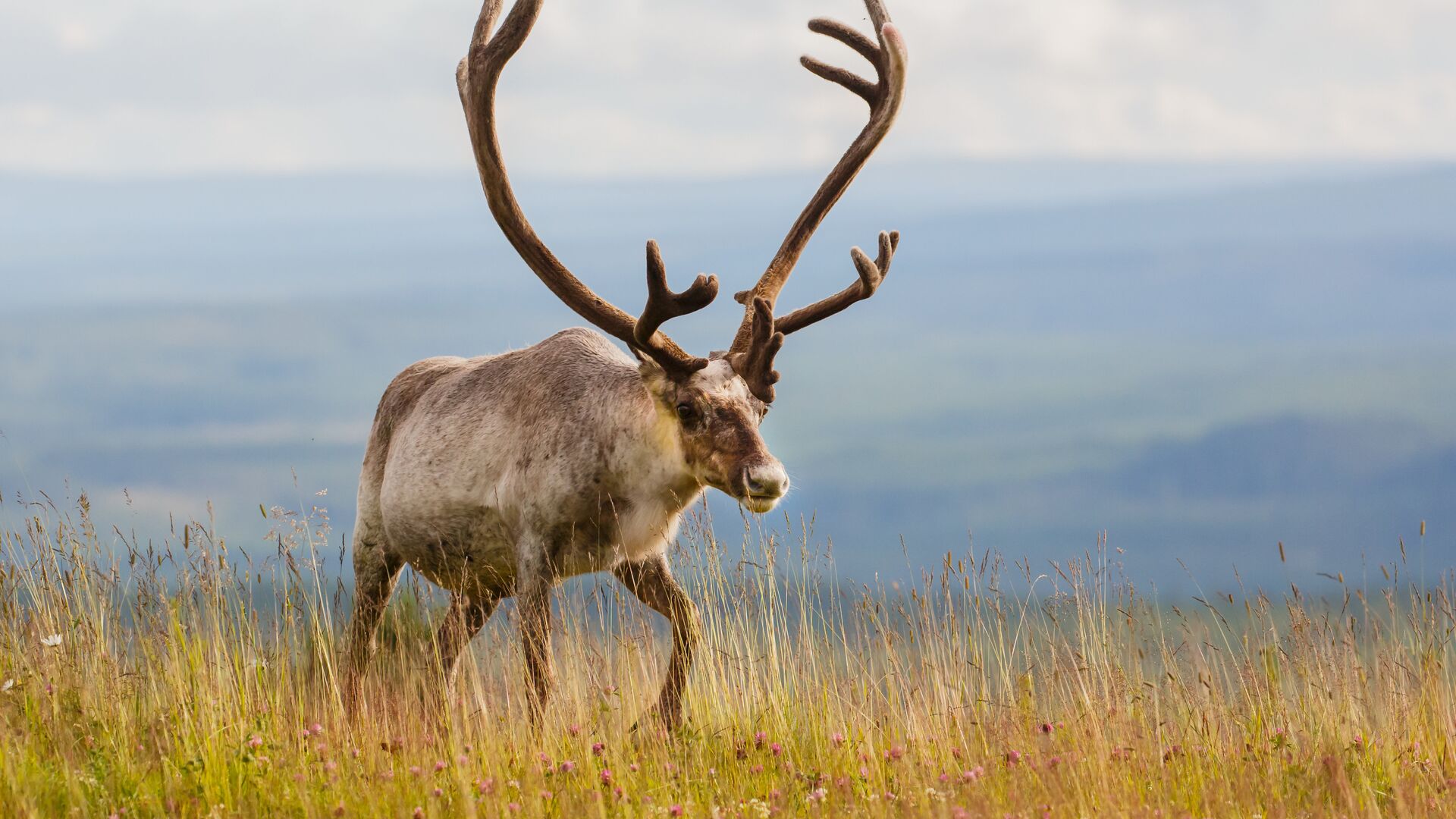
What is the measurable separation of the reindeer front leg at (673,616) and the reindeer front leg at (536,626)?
21.2 inches

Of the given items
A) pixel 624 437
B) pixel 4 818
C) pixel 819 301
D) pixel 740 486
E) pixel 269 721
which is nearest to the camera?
pixel 4 818

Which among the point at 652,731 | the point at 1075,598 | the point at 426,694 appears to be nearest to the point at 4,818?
the point at 426,694

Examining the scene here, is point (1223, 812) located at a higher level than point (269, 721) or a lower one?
lower

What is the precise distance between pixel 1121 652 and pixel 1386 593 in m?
1.44

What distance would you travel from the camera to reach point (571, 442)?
7.58 m

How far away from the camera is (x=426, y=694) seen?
273 inches

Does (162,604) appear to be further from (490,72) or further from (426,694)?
(490,72)

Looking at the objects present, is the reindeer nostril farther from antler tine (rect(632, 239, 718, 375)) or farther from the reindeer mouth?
antler tine (rect(632, 239, 718, 375))

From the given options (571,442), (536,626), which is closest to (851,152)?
(571,442)

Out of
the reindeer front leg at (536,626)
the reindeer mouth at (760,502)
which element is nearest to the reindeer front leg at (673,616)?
the reindeer front leg at (536,626)

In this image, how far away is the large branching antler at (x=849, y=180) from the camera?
8055 mm

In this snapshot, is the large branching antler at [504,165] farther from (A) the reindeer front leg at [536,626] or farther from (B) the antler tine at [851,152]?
(A) the reindeer front leg at [536,626]

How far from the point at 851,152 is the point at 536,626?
372 cm

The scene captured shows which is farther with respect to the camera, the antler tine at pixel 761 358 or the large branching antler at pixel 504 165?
the large branching antler at pixel 504 165
